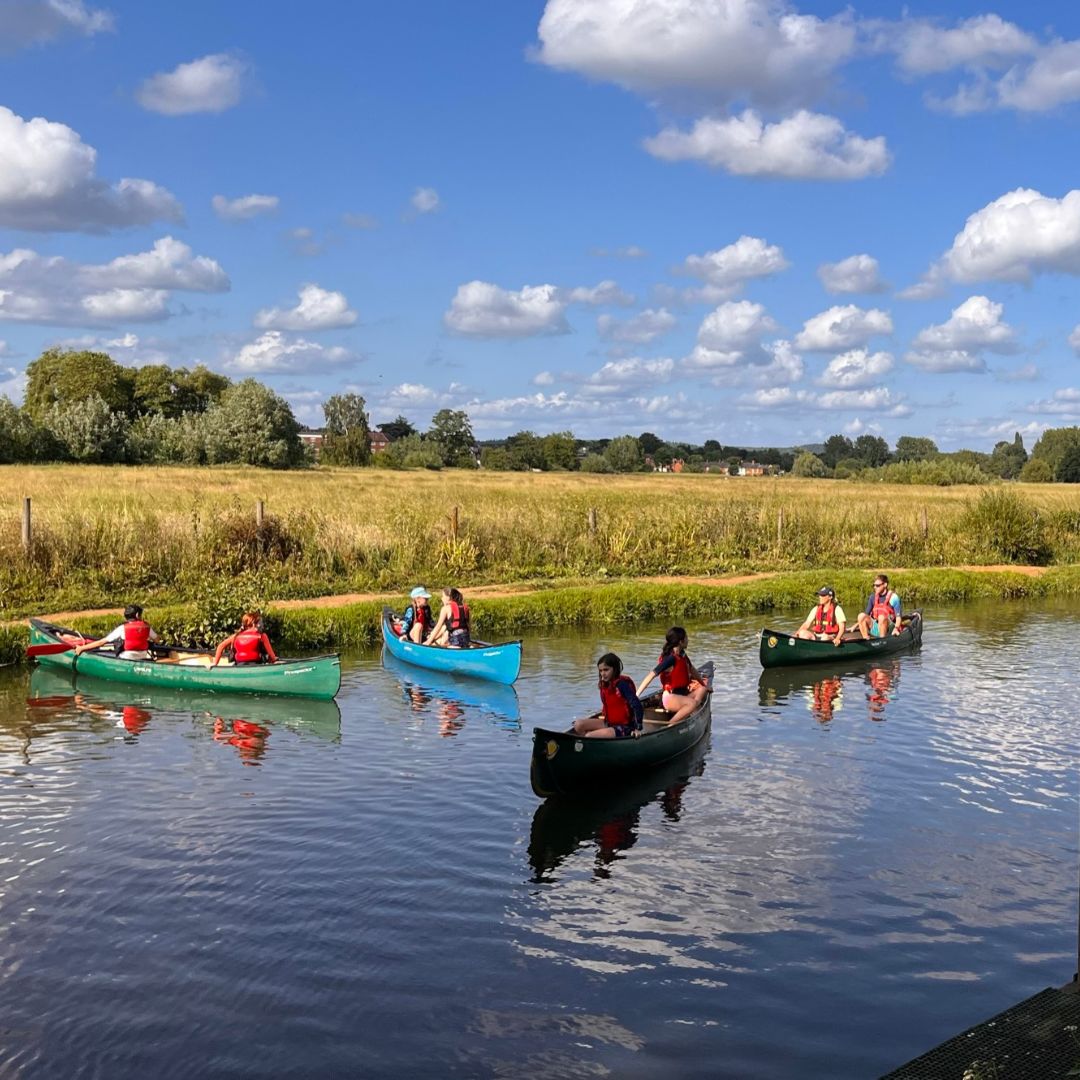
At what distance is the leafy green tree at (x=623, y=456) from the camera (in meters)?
151

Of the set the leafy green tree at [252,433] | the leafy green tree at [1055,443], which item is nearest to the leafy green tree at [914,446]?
the leafy green tree at [1055,443]

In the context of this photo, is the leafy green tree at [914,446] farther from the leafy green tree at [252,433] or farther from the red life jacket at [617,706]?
the red life jacket at [617,706]

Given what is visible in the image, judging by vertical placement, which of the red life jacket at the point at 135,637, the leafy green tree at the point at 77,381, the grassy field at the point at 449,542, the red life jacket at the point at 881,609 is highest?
the leafy green tree at the point at 77,381

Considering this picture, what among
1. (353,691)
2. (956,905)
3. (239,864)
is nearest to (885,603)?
(353,691)

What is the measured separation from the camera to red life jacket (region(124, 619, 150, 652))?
69.5ft

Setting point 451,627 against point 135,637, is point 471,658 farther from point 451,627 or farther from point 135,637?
point 135,637

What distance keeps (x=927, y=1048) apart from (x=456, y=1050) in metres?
3.41

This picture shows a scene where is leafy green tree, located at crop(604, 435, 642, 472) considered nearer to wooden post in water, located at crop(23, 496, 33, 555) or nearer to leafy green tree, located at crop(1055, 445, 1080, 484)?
leafy green tree, located at crop(1055, 445, 1080, 484)

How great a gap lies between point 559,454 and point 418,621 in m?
118

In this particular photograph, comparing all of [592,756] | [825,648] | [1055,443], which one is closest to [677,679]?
[592,756]

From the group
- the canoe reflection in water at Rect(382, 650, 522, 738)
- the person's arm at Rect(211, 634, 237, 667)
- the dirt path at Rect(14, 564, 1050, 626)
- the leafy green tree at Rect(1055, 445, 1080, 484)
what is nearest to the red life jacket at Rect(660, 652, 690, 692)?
the canoe reflection in water at Rect(382, 650, 522, 738)

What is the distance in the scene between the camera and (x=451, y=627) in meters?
22.5

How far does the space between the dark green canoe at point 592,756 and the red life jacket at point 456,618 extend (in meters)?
7.16

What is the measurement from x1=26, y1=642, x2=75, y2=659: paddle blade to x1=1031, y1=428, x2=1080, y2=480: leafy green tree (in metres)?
142
